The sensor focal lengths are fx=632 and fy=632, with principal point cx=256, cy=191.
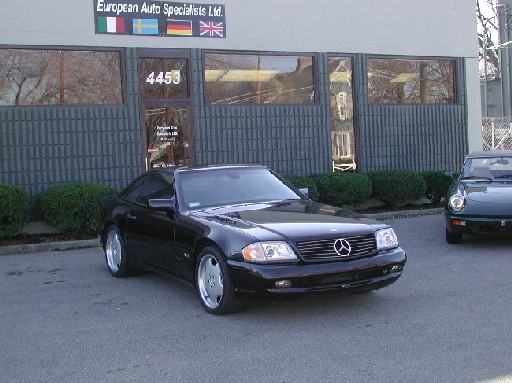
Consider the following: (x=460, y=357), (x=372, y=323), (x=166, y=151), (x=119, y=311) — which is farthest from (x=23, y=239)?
(x=460, y=357)

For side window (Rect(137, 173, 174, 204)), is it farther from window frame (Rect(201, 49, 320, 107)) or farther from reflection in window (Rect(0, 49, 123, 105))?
window frame (Rect(201, 49, 320, 107))

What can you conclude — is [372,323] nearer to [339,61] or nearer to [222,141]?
[222,141]

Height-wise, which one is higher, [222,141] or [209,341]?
[222,141]

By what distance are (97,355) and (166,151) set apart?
819cm

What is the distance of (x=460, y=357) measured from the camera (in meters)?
4.61

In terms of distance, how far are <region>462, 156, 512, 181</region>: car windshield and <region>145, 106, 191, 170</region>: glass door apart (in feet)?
17.7

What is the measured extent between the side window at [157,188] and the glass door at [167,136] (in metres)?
4.96

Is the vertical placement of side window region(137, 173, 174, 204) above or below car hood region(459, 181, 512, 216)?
above

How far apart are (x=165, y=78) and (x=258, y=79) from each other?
6.78 ft

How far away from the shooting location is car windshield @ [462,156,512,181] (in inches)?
400

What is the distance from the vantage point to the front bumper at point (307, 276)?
5418 millimetres

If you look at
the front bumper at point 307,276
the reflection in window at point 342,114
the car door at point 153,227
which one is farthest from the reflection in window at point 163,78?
the front bumper at point 307,276

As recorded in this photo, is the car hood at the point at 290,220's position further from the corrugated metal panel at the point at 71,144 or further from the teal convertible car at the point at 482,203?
the corrugated metal panel at the point at 71,144

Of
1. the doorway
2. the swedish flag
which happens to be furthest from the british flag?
the swedish flag
